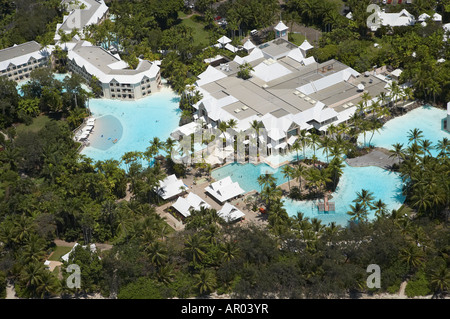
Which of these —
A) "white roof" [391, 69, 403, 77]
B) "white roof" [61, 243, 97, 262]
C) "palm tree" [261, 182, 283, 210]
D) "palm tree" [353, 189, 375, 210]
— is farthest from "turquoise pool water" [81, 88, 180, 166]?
"white roof" [391, 69, 403, 77]

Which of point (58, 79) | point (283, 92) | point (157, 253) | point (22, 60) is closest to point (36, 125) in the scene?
point (58, 79)

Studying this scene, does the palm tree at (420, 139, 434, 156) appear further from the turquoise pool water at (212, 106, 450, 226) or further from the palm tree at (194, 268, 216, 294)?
the palm tree at (194, 268, 216, 294)

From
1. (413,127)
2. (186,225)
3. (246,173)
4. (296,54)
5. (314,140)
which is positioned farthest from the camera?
(296,54)

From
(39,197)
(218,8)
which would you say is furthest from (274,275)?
(218,8)

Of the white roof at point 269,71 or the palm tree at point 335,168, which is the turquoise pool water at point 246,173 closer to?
the palm tree at point 335,168

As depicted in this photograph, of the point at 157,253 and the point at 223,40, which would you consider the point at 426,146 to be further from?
the point at 223,40

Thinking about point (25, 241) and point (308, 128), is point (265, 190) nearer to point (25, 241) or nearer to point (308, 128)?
point (308, 128)

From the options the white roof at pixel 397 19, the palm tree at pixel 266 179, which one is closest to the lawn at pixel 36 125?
the palm tree at pixel 266 179
